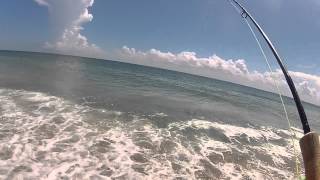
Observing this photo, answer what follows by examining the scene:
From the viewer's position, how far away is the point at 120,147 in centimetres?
1072

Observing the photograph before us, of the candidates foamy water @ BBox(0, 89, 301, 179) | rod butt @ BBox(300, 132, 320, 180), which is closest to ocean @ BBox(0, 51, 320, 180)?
foamy water @ BBox(0, 89, 301, 179)

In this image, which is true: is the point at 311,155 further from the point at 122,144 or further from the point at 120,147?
the point at 122,144

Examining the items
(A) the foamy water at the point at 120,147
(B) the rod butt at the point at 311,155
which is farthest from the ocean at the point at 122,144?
(B) the rod butt at the point at 311,155

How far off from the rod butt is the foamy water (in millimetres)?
7254

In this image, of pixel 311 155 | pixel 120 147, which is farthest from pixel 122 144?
pixel 311 155

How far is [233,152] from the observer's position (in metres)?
12.1

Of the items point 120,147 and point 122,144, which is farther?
point 122,144

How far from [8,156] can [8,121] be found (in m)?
3.92

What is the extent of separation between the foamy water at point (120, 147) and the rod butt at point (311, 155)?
23.8ft

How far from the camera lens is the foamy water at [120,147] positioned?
858cm

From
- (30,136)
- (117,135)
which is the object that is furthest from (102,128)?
(30,136)

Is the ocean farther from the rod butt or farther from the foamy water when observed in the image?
the rod butt

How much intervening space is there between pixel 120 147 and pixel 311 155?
9.50 m

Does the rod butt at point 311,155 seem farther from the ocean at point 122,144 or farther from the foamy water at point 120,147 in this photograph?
the foamy water at point 120,147
